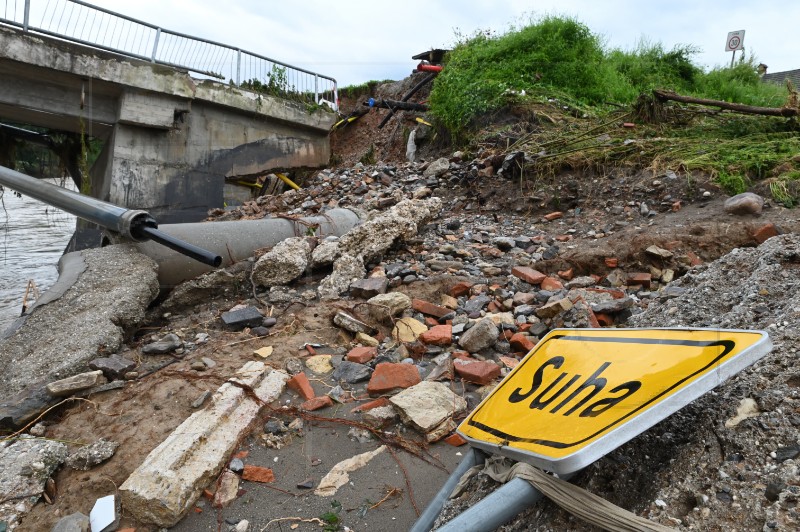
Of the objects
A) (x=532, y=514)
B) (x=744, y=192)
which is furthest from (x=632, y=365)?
(x=744, y=192)

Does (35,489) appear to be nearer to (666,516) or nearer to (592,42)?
(666,516)

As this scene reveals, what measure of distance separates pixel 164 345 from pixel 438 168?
5229 mm

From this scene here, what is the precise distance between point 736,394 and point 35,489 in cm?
277

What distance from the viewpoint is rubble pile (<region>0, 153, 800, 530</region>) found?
1.42m

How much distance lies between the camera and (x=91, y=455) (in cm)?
241

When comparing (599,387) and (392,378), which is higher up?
(599,387)

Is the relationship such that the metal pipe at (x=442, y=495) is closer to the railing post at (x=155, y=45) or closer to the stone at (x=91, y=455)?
the stone at (x=91, y=455)

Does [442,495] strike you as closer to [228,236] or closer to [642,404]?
[642,404]

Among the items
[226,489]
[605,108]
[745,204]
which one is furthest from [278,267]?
[605,108]

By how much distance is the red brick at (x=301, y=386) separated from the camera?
111 inches

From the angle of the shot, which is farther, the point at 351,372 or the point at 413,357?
the point at 413,357

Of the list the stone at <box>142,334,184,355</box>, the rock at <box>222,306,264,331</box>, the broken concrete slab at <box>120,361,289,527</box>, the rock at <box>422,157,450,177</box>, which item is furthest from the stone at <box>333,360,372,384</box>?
the rock at <box>422,157,450,177</box>

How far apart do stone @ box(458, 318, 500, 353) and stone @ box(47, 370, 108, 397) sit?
219cm

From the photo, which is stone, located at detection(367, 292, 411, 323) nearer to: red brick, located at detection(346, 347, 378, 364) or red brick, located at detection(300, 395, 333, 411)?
red brick, located at detection(346, 347, 378, 364)
